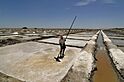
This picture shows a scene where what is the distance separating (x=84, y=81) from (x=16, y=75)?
289 centimetres

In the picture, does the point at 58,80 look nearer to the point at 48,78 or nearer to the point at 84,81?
the point at 48,78

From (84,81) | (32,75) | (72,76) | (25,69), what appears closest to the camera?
(84,81)

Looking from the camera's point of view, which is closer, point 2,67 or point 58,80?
point 58,80

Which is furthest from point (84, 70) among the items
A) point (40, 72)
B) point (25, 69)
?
point (25, 69)

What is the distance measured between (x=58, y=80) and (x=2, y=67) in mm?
3643

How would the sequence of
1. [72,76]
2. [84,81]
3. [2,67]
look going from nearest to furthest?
[84,81] < [72,76] < [2,67]

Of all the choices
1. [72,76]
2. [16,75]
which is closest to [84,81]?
[72,76]

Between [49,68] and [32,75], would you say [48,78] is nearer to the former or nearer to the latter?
[32,75]

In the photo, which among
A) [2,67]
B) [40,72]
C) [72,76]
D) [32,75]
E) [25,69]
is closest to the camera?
[72,76]

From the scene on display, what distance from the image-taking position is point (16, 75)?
7562 mm

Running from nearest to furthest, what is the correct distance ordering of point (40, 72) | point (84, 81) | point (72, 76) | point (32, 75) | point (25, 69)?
point (84, 81)
point (72, 76)
point (32, 75)
point (40, 72)
point (25, 69)

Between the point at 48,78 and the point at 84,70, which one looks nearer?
the point at 48,78

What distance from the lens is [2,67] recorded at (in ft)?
→ 29.9

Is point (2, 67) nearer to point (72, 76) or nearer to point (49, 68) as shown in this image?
point (49, 68)
